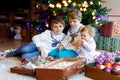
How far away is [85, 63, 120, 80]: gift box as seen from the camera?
6.74 ft

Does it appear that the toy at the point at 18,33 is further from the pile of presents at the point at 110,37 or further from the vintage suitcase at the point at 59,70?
the vintage suitcase at the point at 59,70

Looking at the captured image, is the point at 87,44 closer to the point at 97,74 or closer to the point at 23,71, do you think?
the point at 97,74

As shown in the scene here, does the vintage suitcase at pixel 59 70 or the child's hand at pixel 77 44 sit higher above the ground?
the child's hand at pixel 77 44

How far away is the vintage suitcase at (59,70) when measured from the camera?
81.5 inches

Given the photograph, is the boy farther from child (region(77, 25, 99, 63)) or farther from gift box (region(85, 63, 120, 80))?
gift box (region(85, 63, 120, 80))

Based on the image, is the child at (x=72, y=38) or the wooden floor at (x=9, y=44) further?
the wooden floor at (x=9, y=44)

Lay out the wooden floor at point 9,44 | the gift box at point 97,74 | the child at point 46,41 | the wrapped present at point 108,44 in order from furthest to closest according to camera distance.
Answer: the wooden floor at point 9,44 → the wrapped present at point 108,44 → the child at point 46,41 → the gift box at point 97,74

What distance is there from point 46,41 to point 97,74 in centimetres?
93

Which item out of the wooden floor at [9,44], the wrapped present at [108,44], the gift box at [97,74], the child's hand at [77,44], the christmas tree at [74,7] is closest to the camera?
the gift box at [97,74]

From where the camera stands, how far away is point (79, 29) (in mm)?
2863

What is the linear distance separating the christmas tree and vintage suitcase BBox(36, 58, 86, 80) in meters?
1.18

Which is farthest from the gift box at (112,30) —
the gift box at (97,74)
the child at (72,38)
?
the gift box at (97,74)

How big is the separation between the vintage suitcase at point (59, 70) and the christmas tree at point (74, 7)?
1.18 metres

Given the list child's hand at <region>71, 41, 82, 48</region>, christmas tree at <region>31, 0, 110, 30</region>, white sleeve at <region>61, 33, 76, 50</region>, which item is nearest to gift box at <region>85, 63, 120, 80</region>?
child's hand at <region>71, 41, 82, 48</region>
